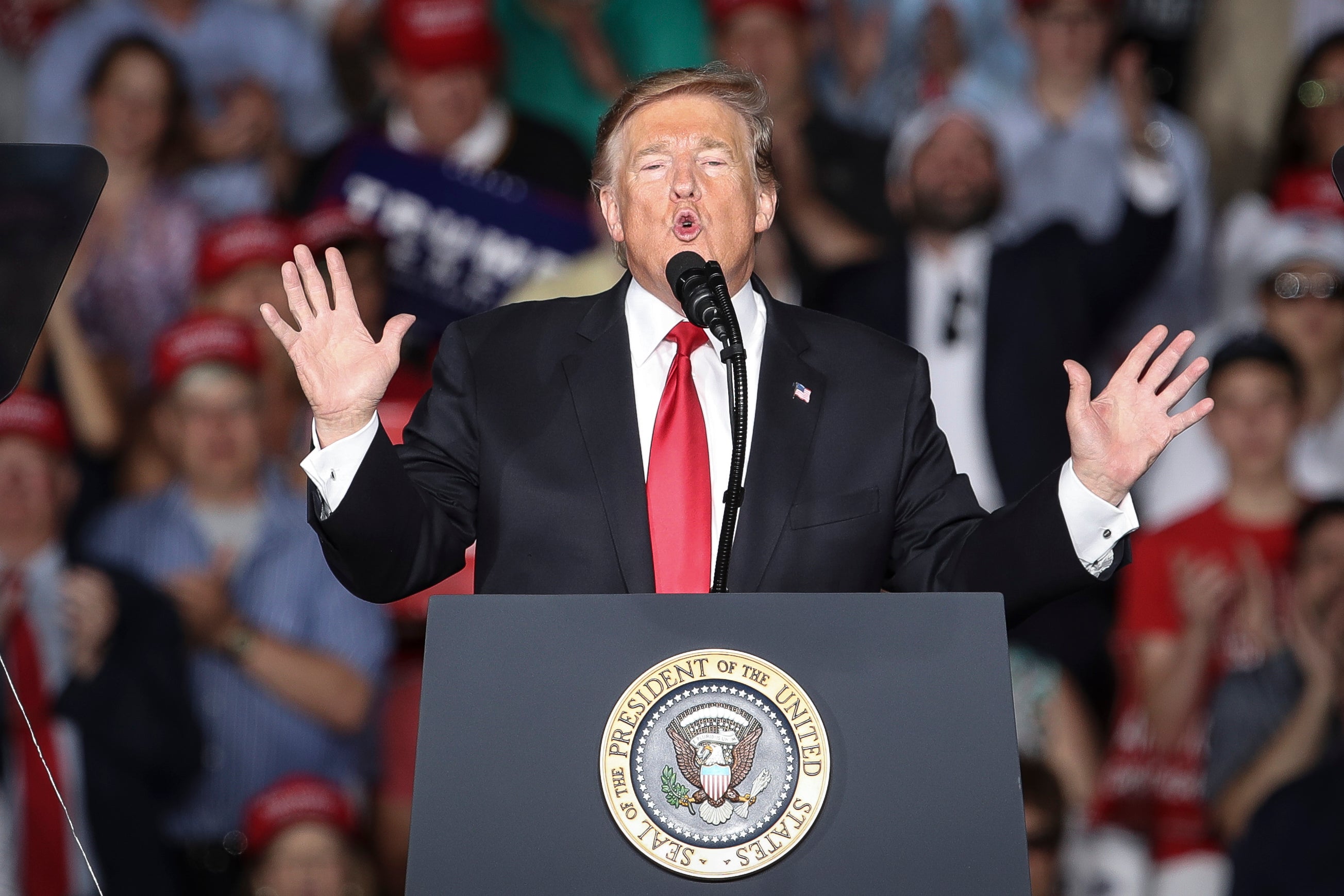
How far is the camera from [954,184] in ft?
15.3

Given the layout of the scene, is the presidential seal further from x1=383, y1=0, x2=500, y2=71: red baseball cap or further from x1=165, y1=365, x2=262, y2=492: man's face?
Result: x1=383, y1=0, x2=500, y2=71: red baseball cap

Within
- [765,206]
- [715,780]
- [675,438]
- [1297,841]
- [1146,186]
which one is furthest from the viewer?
[1146,186]

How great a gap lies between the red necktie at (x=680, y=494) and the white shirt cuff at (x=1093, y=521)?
386 mm

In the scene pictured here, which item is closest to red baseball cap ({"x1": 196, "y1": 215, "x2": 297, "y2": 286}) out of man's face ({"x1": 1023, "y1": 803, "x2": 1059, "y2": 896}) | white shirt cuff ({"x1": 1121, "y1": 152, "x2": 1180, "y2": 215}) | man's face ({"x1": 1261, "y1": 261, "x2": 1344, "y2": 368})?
white shirt cuff ({"x1": 1121, "y1": 152, "x2": 1180, "y2": 215})

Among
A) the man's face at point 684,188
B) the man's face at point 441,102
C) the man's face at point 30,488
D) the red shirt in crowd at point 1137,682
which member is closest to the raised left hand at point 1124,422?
the man's face at point 684,188

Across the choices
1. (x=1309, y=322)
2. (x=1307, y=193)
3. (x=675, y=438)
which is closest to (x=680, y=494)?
(x=675, y=438)

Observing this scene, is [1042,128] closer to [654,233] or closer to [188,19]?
[188,19]

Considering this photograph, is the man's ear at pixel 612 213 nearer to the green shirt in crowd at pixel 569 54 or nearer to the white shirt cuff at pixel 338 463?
the white shirt cuff at pixel 338 463

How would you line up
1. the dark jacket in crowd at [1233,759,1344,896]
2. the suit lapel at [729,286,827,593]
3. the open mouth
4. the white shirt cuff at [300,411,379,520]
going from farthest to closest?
the dark jacket in crowd at [1233,759,1344,896] → the open mouth → the suit lapel at [729,286,827,593] → the white shirt cuff at [300,411,379,520]

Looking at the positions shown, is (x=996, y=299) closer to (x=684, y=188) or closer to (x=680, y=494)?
(x=684, y=188)

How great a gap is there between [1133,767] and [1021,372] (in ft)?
3.94

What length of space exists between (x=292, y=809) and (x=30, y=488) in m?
1.24

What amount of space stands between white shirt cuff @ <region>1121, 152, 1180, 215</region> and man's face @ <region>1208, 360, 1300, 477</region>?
0.55 metres

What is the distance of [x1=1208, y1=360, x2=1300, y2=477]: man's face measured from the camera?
15.0ft
